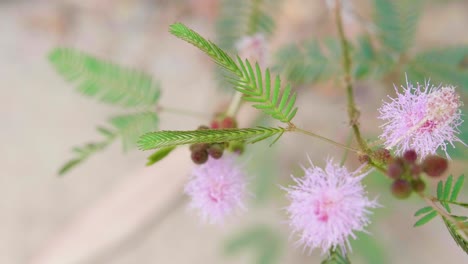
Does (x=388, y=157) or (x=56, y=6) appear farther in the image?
(x=56, y=6)

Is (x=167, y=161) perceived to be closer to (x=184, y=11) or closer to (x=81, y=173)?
(x=81, y=173)

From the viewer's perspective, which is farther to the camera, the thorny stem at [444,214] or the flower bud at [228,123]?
the flower bud at [228,123]

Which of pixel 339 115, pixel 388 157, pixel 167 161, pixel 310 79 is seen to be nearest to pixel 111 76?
pixel 310 79

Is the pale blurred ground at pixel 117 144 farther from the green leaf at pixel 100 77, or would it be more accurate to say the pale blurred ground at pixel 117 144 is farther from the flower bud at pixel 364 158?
the flower bud at pixel 364 158

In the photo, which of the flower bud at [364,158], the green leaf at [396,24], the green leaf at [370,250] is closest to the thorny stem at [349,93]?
the flower bud at [364,158]

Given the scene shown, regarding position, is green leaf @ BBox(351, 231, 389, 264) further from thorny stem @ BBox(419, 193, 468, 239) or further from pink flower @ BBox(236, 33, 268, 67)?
thorny stem @ BBox(419, 193, 468, 239)

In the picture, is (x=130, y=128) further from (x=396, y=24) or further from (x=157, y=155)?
(x=396, y=24)
